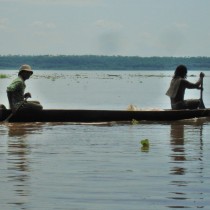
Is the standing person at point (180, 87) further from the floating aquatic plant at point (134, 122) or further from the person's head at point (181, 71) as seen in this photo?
the floating aquatic plant at point (134, 122)

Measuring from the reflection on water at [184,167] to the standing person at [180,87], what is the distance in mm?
1607

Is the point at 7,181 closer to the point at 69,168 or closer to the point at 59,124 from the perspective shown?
the point at 69,168

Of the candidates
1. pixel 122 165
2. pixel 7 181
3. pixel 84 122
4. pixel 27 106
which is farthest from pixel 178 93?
pixel 7 181

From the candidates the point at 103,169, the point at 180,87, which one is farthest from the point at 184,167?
the point at 180,87

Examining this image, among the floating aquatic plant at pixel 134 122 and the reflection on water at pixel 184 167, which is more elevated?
the floating aquatic plant at pixel 134 122

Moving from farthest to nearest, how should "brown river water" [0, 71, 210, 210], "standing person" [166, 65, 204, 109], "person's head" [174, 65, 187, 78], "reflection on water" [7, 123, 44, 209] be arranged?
"standing person" [166, 65, 204, 109] < "person's head" [174, 65, 187, 78] < "reflection on water" [7, 123, 44, 209] < "brown river water" [0, 71, 210, 210]

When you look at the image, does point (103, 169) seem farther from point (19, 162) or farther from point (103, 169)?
point (19, 162)

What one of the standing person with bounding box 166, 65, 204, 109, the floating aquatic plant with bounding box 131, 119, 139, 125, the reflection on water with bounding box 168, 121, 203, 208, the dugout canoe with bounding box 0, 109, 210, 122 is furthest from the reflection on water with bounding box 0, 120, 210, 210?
the standing person with bounding box 166, 65, 204, 109

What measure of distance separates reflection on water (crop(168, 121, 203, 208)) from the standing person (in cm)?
161

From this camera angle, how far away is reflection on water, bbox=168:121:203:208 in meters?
8.45

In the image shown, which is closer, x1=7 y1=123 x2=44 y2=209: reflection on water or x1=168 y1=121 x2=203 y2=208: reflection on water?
x1=168 y1=121 x2=203 y2=208: reflection on water

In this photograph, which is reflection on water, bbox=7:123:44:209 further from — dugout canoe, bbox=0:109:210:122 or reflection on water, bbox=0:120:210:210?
dugout canoe, bbox=0:109:210:122

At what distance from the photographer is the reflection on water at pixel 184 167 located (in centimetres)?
845

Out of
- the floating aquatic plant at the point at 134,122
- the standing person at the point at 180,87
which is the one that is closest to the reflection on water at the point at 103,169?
the floating aquatic plant at the point at 134,122
